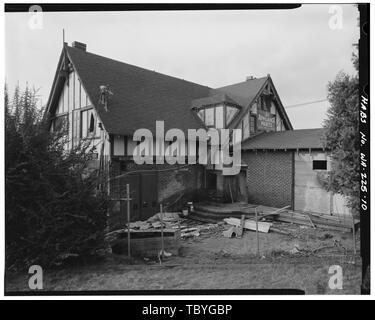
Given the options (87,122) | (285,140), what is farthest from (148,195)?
(285,140)

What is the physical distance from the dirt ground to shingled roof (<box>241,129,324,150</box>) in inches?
160

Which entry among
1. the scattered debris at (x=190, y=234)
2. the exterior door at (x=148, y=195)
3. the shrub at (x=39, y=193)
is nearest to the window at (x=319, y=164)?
the scattered debris at (x=190, y=234)

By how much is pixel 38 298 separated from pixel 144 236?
8.30ft

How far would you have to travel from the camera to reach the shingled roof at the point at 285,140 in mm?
9320

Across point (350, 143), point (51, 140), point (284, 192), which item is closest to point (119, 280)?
point (51, 140)

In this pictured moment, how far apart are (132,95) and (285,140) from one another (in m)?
6.30

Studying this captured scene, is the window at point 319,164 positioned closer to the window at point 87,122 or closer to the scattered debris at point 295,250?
the scattered debris at point 295,250

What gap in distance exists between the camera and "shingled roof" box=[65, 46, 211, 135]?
793 cm

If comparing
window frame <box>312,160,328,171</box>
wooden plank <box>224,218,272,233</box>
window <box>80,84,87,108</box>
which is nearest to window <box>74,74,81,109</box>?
window <box>80,84,87,108</box>

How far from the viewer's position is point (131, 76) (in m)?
9.09

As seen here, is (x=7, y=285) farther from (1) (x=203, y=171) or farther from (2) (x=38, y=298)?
(1) (x=203, y=171)

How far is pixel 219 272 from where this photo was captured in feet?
15.9

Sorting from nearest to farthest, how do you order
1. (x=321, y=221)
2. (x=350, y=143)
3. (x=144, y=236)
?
(x=350, y=143), (x=144, y=236), (x=321, y=221)

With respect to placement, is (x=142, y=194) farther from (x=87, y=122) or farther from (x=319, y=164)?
(x=319, y=164)
